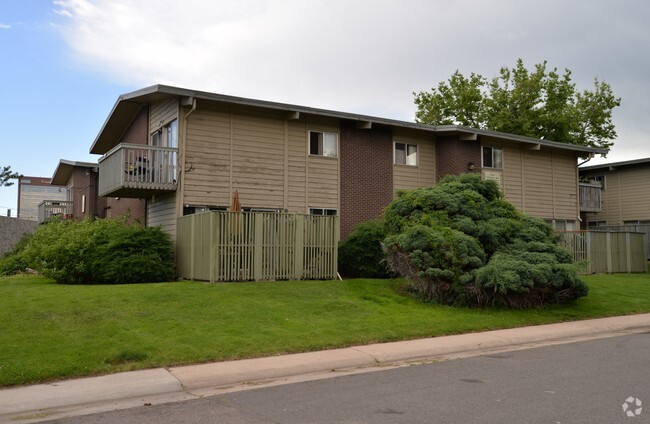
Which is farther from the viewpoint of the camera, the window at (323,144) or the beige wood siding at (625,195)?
the beige wood siding at (625,195)

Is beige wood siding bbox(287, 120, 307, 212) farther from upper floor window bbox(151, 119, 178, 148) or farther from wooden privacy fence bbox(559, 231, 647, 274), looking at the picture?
wooden privacy fence bbox(559, 231, 647, 274)

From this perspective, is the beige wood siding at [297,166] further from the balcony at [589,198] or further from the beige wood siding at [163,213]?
the balcony at [589,198]

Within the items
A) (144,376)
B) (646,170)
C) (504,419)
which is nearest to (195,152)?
(144,376)

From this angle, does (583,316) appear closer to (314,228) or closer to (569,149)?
(314,228)

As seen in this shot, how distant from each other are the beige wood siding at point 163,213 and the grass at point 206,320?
201 inches

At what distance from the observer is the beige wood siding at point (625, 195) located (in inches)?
1348

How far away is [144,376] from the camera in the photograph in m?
8.13

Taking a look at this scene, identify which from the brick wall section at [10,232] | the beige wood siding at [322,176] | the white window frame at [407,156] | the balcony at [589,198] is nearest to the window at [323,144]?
the beige wood siding at [322,176]

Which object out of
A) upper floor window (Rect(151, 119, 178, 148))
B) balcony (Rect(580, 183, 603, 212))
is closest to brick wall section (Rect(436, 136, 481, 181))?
balcony (Rect(580, 183, 603, 212))

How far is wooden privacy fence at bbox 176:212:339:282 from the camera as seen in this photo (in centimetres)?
1634

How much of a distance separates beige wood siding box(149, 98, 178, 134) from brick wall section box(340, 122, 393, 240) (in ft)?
20.8

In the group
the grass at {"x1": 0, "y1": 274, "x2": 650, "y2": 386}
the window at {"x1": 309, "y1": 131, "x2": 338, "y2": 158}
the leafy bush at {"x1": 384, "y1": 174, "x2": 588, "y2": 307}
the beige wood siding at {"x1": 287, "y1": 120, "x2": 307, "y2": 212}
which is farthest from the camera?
the window at {"x1": 309, "y1": 131, "x2": 338, "y2": 158}

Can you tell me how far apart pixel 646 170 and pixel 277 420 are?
1345 inches

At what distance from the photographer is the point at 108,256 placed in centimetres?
1717
